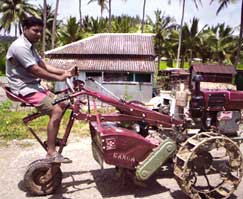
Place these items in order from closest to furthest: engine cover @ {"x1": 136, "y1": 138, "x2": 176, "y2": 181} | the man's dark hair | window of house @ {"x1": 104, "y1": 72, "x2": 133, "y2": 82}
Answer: the man's dark hair
engine cover @ {"x1": 136, "y1": 138, "x2": 176, "y2": 181}
window of house @ {"x1": 104, "y1": 72, "x2": 133, "y2": 82}

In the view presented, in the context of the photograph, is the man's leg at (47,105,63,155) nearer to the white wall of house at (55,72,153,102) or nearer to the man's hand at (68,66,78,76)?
the man's hand at (68,66,78,76)

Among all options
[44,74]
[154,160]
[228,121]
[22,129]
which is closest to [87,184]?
[154,160]

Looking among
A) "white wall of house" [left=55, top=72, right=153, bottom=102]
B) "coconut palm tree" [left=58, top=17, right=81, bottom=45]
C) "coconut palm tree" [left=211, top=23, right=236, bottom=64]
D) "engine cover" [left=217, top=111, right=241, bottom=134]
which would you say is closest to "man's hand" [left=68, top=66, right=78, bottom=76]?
"engine cover" [left=217, top=111, right=241, bottom=134]

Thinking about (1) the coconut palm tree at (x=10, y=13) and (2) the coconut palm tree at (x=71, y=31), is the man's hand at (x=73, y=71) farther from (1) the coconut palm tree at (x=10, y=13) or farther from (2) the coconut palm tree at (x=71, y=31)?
(1) the coconut palm tree at (x=10, y=13)

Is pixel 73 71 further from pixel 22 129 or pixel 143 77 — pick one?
pixel 143 77

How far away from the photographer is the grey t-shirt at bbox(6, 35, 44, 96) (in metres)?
4.61

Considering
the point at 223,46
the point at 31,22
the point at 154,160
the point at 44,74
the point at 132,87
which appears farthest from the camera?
the point at 223,46

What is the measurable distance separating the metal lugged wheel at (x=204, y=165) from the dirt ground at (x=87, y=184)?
261mm

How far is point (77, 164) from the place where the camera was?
263 inches

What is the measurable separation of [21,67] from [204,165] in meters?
2.79

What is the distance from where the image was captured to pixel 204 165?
5.14 metres

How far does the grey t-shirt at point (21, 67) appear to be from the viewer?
4.61 meters

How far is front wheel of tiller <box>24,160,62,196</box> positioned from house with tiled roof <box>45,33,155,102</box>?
16439mm

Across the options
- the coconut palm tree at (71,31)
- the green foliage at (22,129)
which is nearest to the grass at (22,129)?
the green foliage at (22,129)
